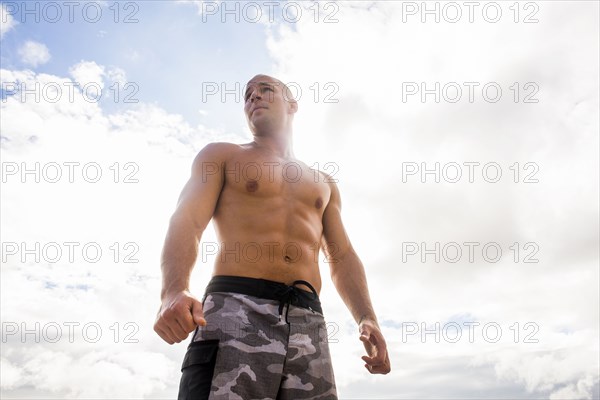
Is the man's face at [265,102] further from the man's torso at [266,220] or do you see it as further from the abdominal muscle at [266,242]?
the abdominal muscle at [266,242]

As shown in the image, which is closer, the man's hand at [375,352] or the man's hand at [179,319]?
the man's hand at [179,319]

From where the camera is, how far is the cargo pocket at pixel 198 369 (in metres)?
2.86

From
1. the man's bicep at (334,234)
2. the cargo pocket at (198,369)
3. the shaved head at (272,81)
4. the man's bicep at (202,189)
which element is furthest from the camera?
the shaved head at (272,81)

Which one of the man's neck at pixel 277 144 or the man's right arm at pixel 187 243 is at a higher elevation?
the man's neck at pixel 277 144

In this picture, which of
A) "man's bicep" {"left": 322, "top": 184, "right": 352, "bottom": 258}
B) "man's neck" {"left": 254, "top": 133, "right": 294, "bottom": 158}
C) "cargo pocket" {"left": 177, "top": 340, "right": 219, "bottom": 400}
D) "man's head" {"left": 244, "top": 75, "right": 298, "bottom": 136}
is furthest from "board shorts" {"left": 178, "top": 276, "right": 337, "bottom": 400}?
"man's head" {"left": 244, "top": 75, "right": 298, "bottom": 136}

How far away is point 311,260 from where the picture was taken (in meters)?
3.82

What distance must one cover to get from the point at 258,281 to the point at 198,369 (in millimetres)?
703

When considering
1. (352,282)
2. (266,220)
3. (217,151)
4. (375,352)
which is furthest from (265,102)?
(375,352)

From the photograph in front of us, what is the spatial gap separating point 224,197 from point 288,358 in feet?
4.39

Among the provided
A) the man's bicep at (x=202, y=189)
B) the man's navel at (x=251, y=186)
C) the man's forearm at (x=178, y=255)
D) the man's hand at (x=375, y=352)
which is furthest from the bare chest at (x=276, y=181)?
the man's hand at (x=375, y=352)

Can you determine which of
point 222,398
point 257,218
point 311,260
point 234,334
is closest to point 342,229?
point 311,260

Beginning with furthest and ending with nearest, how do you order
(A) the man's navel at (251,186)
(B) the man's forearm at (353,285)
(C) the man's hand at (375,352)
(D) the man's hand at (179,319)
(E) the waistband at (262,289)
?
(B) the man's forearm at (353,285) < (A) the man's navel at (251,186) < (C) the man's hand at (375,352) < (E) the waistband at (262,289) < (D) the man's hand at (179,319)

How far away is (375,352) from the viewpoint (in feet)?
11.8

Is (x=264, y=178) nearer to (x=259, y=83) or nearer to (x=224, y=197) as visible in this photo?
(x=224, y=197)
